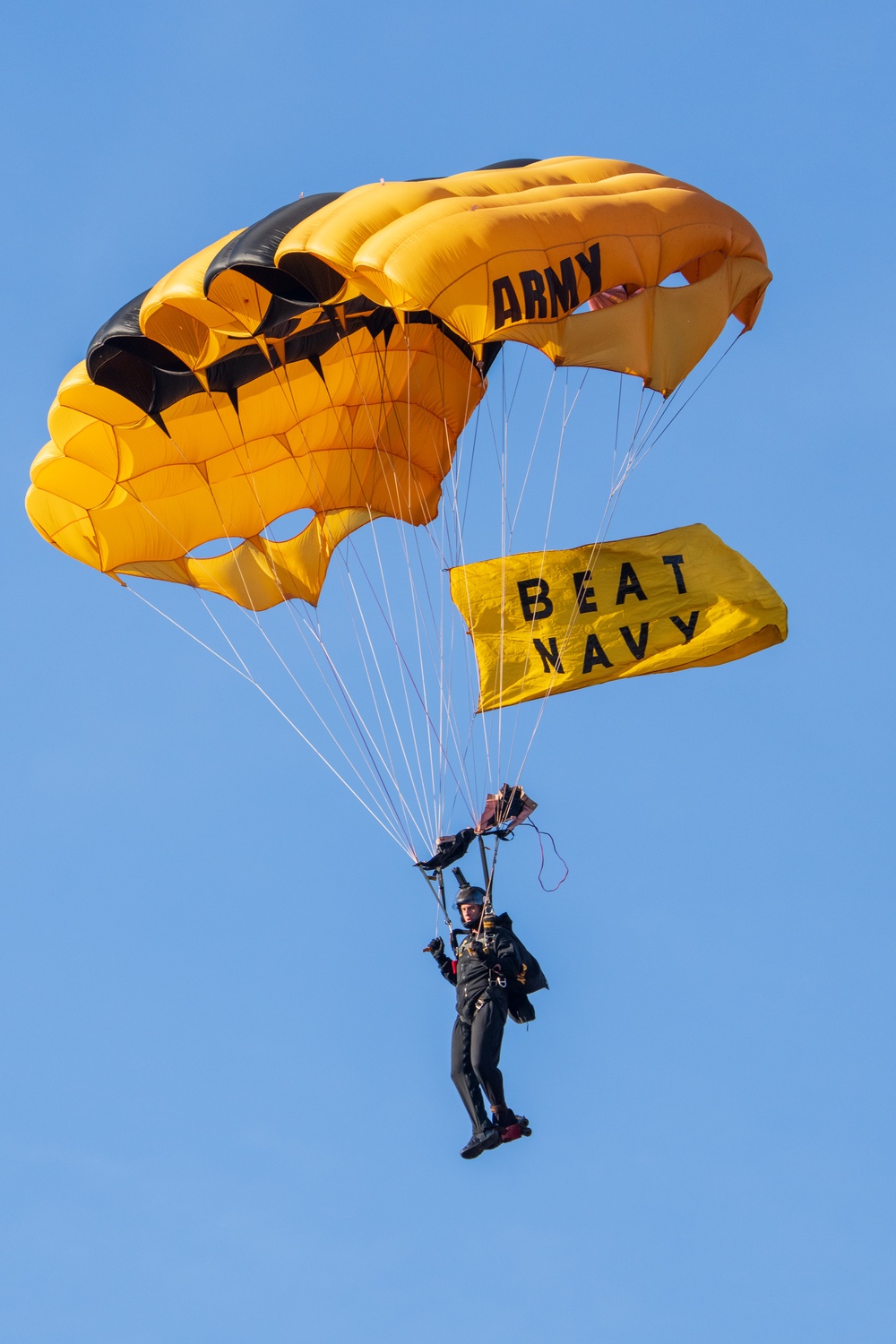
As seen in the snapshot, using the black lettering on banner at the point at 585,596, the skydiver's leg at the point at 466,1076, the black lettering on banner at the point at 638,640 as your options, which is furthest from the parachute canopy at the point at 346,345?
the skydiver's leg at the point at 466,1076

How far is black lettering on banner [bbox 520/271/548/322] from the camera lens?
14258 mm

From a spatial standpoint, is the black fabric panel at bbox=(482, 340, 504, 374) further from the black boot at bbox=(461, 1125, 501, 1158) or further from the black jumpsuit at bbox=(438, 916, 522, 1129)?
the black boot at bbox=(461, 1125, 501, 1158)

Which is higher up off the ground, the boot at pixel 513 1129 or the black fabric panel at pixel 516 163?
the black fabric panel at pixel 516 163

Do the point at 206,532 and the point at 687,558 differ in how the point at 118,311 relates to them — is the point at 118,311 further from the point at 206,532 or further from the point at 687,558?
the point at 687,558

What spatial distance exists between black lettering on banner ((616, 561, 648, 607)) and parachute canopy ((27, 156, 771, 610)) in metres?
1.83

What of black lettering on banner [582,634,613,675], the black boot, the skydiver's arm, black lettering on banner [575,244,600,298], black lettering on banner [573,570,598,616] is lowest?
the black boot

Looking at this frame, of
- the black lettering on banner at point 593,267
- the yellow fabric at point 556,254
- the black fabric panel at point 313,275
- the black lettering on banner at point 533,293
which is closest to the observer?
the yellow fabric at point 556,254

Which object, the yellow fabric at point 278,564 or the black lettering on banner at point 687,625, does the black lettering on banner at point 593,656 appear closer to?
the black lettering on banner at point 687,625

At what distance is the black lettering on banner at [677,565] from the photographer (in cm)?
1641

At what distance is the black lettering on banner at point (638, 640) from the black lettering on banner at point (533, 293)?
3089mm

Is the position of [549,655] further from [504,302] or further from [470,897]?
[504,302]

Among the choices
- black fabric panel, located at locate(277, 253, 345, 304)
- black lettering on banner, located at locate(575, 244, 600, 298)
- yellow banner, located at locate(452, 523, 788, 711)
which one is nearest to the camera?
black lettering on banner, located at locate(575, 244, 600, 298)

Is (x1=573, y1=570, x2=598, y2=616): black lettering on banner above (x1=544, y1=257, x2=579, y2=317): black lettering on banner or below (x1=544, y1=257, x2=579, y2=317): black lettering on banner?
below

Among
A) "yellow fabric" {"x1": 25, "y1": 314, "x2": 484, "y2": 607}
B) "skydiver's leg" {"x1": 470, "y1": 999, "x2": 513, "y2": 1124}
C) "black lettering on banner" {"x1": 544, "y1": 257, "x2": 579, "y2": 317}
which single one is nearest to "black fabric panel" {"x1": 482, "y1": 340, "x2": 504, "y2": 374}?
"yellow fabric" {"x1": 25, "y1": 314, "x2": 484, "y2": 607}
